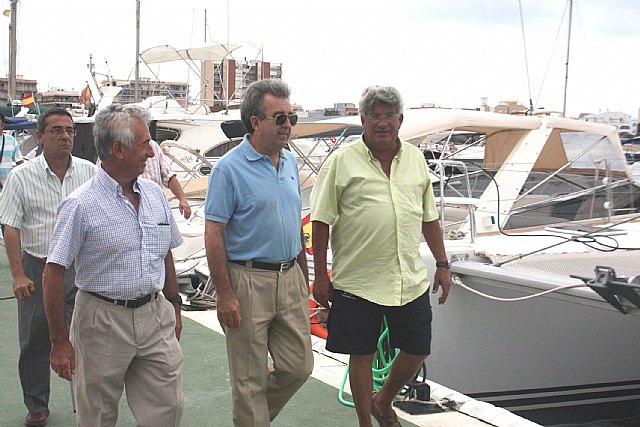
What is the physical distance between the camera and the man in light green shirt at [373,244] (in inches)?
150

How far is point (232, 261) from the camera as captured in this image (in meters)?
3.51

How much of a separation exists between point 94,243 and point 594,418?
5.21m

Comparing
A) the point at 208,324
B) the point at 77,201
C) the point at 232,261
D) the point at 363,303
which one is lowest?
the point at 208,324

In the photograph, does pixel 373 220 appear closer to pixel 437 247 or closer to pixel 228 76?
pixel 437 247

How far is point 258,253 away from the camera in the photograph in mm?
3471

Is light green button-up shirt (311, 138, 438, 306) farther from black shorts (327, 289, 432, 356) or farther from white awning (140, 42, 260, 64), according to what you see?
white awning (140, 42, 260, 64)

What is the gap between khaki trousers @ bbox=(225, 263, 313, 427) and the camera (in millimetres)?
3471

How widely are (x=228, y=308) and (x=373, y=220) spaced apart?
837mm

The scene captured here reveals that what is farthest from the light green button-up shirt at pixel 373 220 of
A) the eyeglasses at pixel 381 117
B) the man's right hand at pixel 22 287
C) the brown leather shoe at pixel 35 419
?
the brown leather shoe at pixel 35 419

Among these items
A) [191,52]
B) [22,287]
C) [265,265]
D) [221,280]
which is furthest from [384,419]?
[191,52]

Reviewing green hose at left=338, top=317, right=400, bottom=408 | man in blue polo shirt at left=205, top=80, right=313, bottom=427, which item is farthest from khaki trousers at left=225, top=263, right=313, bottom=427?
green hose at left=338, top=317, right=400, bottom=408

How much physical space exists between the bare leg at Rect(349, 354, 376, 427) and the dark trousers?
1450 millimetres

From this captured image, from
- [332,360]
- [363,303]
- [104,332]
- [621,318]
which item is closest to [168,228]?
[104,332]

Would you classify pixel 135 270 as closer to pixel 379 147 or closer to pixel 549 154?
pixel 379 147
